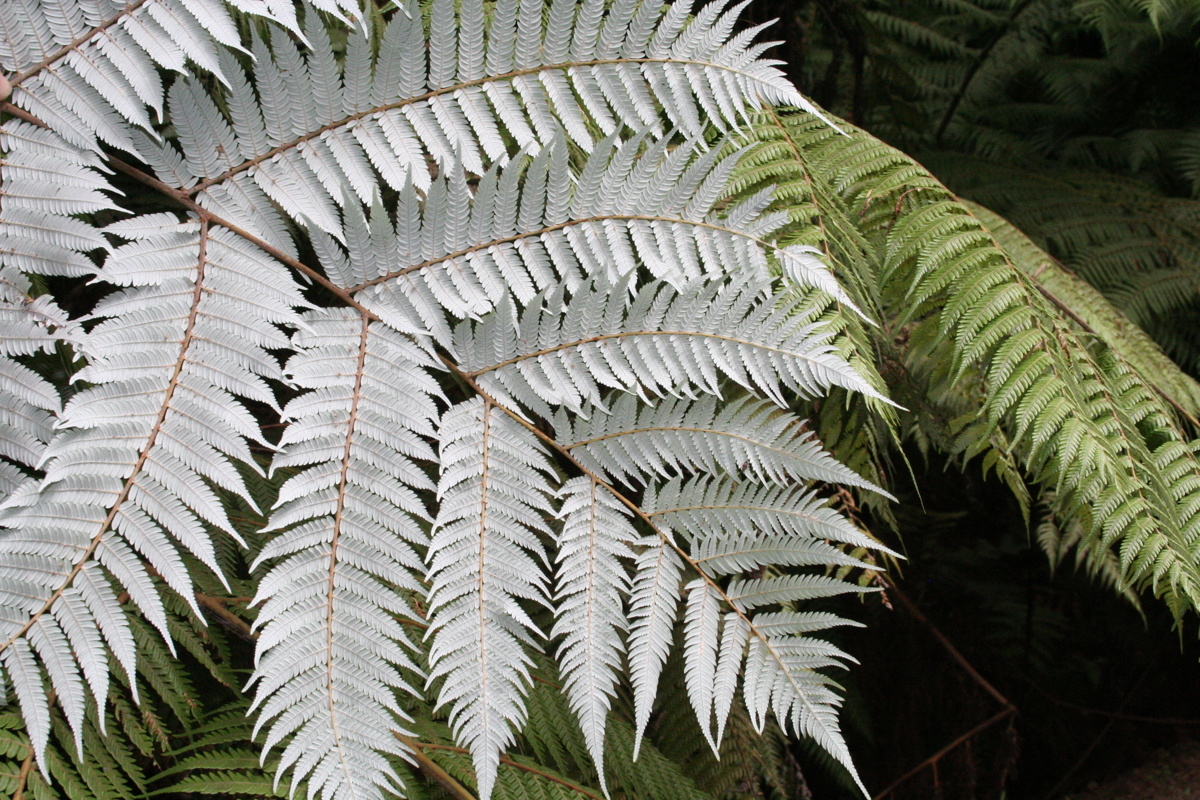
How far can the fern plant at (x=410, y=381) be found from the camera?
0.69m

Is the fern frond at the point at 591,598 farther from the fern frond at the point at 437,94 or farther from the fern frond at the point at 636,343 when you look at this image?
the fern frond at the point at 437,94

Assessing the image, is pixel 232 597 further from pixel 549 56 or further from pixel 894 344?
pixel 894 344

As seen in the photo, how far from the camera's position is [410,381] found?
799 mm

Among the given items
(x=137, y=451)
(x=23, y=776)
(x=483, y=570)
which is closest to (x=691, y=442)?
(x=483, y=570)

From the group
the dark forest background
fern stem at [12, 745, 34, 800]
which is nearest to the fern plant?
fern stem at [12, 745, 34, 800]

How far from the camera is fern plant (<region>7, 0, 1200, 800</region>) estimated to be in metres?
0.69

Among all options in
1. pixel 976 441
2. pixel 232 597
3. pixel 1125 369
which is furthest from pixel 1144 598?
pixel 232 597

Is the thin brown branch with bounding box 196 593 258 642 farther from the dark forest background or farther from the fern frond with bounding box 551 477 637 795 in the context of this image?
the dark forest background

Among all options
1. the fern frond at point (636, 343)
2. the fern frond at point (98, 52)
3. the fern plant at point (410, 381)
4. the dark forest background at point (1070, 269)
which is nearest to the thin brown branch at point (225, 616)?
the fern plant at point (410, 381)

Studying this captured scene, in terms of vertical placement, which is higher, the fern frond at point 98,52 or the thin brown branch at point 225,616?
the fern frond at point 98,52

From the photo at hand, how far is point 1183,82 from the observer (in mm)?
2816

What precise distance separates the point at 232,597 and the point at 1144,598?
99.9 inches

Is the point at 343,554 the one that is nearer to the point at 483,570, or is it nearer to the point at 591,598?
the point at 483,570

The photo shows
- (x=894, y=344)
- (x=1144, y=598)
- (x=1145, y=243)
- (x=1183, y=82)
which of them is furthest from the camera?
(x=1183, y=82)
